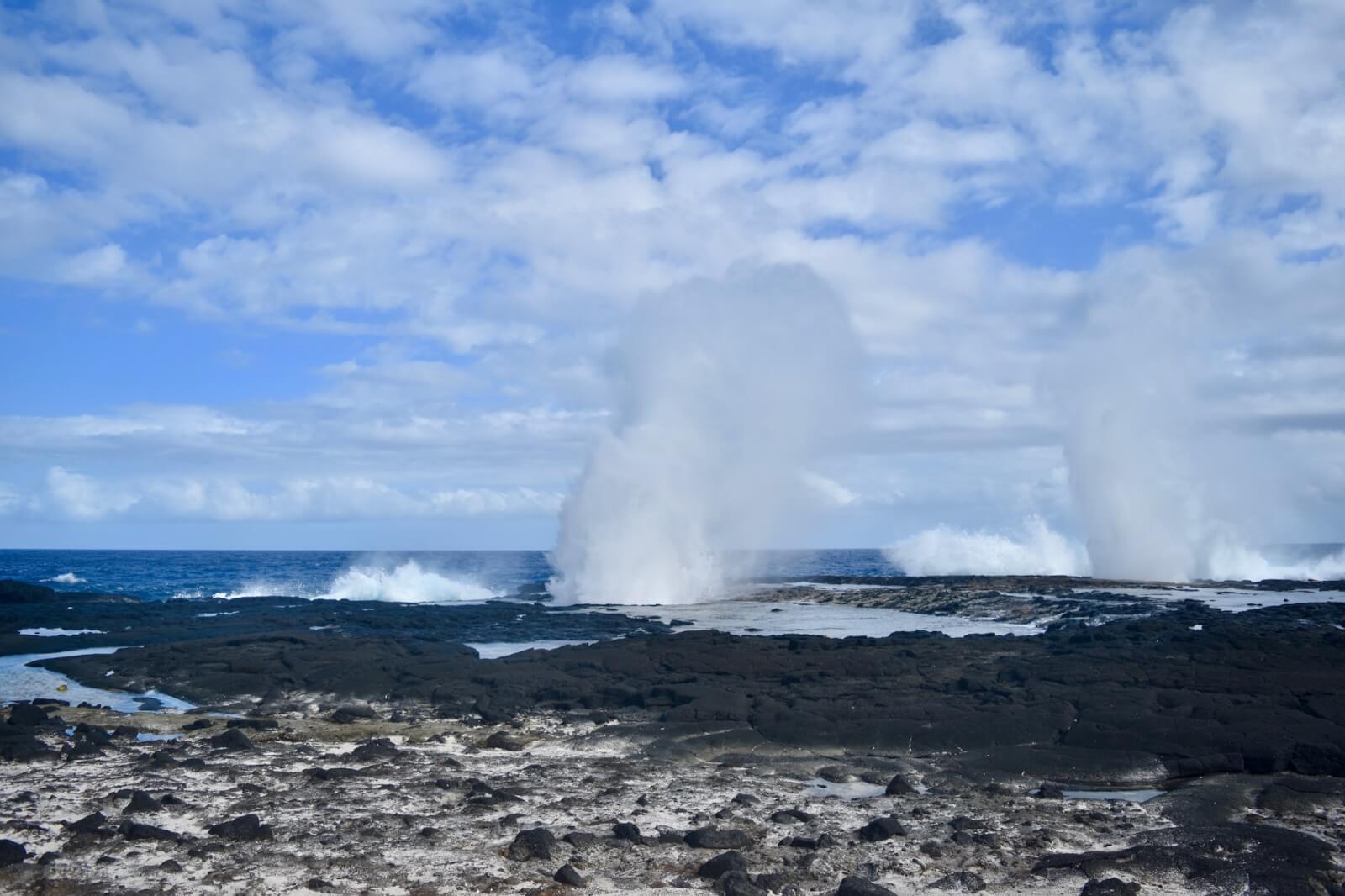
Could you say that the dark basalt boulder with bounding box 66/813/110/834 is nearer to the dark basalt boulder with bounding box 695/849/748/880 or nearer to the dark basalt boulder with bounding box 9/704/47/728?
the dark basalt boulder with bounding box 695/849/748/880

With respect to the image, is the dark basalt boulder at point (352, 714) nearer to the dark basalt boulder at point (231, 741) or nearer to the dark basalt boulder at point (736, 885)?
the dark basalt boulder at point (231, 741)

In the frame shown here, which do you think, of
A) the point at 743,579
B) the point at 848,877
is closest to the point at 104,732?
the point at 848,877

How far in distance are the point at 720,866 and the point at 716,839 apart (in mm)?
871

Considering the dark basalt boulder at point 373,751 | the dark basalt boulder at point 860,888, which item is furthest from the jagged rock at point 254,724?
the dark basalt boulder at point 860,888

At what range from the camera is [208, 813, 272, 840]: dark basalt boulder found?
34.0ft

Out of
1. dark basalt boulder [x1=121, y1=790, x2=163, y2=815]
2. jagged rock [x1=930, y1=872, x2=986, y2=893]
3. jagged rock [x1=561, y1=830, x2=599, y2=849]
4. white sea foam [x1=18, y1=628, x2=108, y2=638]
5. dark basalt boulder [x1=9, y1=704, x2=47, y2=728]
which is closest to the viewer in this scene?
jagged rock [x1=930, y1=872, x2=986, y2=893]

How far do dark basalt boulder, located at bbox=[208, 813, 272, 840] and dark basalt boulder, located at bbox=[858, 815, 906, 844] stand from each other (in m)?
6.17

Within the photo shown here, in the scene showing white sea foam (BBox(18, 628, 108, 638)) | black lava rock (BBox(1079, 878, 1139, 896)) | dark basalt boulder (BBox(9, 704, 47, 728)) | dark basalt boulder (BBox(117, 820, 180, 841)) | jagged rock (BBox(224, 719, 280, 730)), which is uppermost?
white sea foam (BBox(18, 628, 108, 638))

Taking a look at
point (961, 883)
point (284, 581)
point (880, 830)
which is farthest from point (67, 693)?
point (284, 581)

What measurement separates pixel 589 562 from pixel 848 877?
4057 cm

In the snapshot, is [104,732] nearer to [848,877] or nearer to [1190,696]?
A: [848,877]

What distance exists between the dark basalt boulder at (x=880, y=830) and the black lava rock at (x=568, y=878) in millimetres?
3128

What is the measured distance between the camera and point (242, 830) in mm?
10461

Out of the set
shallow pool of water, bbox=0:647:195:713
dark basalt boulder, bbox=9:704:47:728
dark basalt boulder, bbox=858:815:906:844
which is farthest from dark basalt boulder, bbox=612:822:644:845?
shallow pool of water, bbox=0:647:195:713
